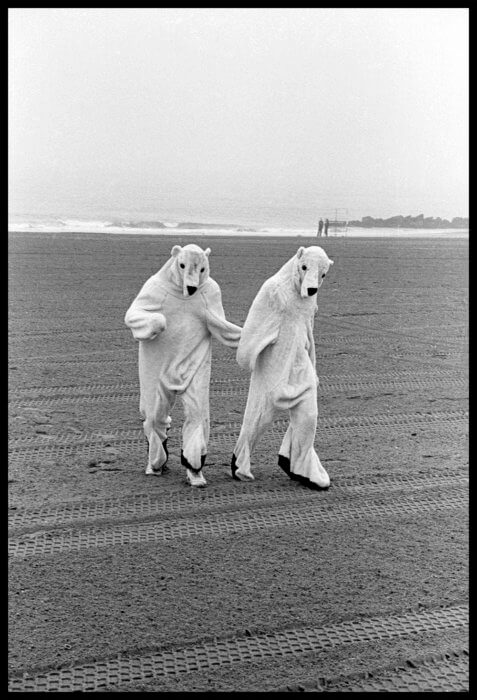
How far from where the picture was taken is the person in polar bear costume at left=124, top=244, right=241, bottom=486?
359 inches

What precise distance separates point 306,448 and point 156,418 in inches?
57.7

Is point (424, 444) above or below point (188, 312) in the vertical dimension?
below

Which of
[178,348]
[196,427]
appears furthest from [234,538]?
[178,348]

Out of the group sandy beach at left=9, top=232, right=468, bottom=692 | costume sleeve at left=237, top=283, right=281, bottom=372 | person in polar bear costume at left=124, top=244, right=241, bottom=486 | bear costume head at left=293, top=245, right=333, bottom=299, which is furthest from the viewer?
person in polar bear costume at left=124, top=244, right=241, bottom=486

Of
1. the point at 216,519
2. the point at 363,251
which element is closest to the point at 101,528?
the point at 216,519

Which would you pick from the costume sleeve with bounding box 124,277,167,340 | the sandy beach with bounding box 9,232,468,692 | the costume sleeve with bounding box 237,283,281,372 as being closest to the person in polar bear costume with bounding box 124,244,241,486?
the costume sleeve with bounding box 124,277,167,340

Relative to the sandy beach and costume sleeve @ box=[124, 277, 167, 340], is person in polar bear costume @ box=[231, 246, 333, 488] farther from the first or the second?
costume sleeve @ box=[124, 277, 167, 340]

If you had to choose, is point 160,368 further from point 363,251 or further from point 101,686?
point 363,251

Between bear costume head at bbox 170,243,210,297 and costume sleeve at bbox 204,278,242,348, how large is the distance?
0.55 ft

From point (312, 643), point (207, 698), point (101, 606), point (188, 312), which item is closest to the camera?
point (207, 698)

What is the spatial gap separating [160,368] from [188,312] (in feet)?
1.97

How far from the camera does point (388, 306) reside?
21.1 metres

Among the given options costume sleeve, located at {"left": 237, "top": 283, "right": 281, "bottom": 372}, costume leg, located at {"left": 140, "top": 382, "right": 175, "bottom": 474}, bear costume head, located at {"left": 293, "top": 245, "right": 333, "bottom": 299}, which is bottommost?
costume leg, located at {"left": 140, "top": 382, "right": 175, "bottom": 474}

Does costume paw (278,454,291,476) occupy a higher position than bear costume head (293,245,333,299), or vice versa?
bear costume head (293,245,333,299)
